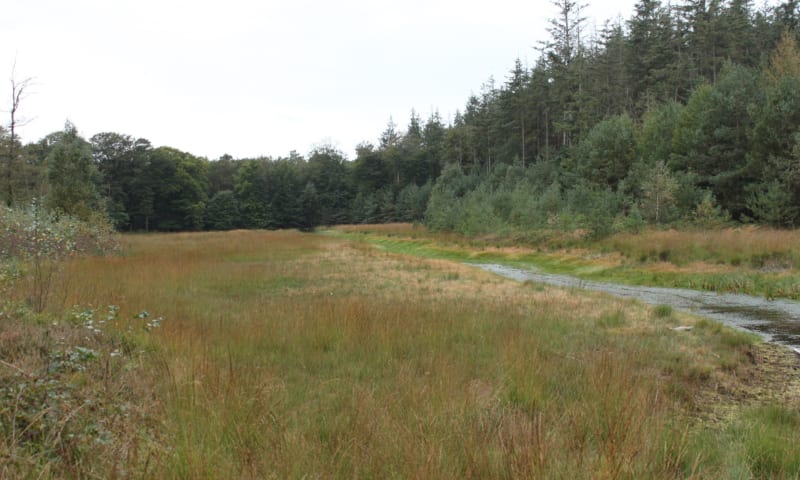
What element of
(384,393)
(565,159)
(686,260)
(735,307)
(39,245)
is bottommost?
(735,307)

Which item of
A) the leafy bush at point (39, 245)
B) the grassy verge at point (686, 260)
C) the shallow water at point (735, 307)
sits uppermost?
the leafy bush at point (39, 245)

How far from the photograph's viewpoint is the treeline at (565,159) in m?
27.1

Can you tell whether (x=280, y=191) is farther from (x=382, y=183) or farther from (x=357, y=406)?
(x=357, y=406)

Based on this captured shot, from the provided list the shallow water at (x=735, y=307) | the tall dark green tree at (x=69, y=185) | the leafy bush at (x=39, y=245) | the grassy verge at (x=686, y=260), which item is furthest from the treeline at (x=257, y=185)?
the shallow water at (x=735, y=307)

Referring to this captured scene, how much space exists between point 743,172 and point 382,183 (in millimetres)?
71343

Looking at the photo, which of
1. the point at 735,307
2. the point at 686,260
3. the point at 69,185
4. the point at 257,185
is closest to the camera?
the point at 735,307

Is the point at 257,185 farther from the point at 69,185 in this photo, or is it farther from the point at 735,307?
the point at 735,307

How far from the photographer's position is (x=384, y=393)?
4.18 m

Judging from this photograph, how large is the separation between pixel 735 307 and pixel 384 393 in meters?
11.0

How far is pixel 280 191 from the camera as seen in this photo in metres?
94.7

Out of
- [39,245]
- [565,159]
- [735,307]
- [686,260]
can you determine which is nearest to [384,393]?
[735,307]

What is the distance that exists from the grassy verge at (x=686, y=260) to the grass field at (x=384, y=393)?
6.37 m

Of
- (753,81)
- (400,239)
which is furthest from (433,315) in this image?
(400,239)

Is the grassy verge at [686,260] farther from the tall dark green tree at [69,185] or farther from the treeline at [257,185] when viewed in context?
the treeline at [257,185]
